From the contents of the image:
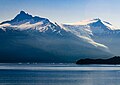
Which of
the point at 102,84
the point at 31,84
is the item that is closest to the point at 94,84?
the point at 102,84

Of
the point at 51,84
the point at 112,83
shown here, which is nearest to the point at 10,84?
the point at 51,84

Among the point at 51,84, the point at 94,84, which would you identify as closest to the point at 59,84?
the point at 51,84

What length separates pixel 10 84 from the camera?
10606cm

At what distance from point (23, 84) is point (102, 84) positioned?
21023 millimetres

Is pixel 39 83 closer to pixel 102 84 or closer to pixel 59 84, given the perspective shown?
pixel 59 84

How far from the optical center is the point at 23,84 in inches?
4195

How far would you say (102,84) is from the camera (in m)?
108

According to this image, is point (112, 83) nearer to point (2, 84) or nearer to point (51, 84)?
point (51, 84)

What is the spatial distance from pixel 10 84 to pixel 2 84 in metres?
2.35

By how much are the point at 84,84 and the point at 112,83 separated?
8711mm

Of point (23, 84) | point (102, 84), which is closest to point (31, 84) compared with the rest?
point (23, 84)

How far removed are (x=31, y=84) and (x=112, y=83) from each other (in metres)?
22.6

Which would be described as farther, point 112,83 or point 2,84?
point 112,83

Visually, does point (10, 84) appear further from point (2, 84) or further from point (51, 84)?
point (51, 84)
